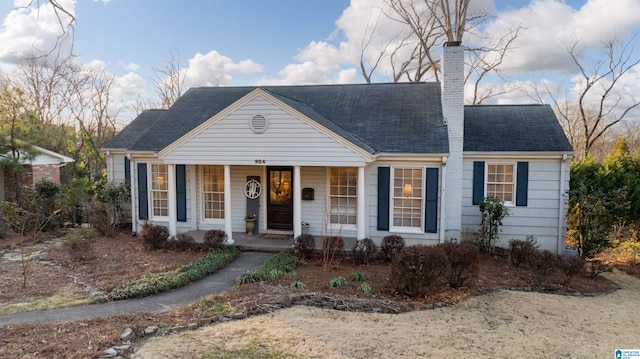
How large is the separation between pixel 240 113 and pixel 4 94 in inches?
430

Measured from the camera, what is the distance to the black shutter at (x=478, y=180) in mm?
11164

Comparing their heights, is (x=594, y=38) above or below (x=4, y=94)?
above

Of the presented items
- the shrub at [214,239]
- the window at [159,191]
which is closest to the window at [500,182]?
the shrub at [214,239]

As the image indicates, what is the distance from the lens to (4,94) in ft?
48.1

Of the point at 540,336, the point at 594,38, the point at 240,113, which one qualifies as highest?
the point at 594,38

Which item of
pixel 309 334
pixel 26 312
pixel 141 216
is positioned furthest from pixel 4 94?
pixel 309 334

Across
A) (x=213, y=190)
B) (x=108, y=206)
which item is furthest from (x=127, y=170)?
(x=213, y=190)

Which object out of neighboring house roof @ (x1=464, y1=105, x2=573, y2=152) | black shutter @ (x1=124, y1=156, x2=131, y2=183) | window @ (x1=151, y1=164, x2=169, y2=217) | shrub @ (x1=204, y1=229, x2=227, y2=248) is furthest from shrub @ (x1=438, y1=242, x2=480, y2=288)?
black shutter @ (x1=124, y1=156, x2=131, y2=183)

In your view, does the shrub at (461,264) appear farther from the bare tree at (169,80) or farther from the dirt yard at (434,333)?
the bare tree at (169,80)

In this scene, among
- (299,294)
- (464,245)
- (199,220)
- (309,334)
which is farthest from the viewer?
(199,220)

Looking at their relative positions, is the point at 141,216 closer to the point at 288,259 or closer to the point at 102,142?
the point at 288,259

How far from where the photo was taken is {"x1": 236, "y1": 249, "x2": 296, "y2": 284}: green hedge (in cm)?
812

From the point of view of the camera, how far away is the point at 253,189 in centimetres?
1201

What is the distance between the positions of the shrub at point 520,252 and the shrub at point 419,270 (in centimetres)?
366
